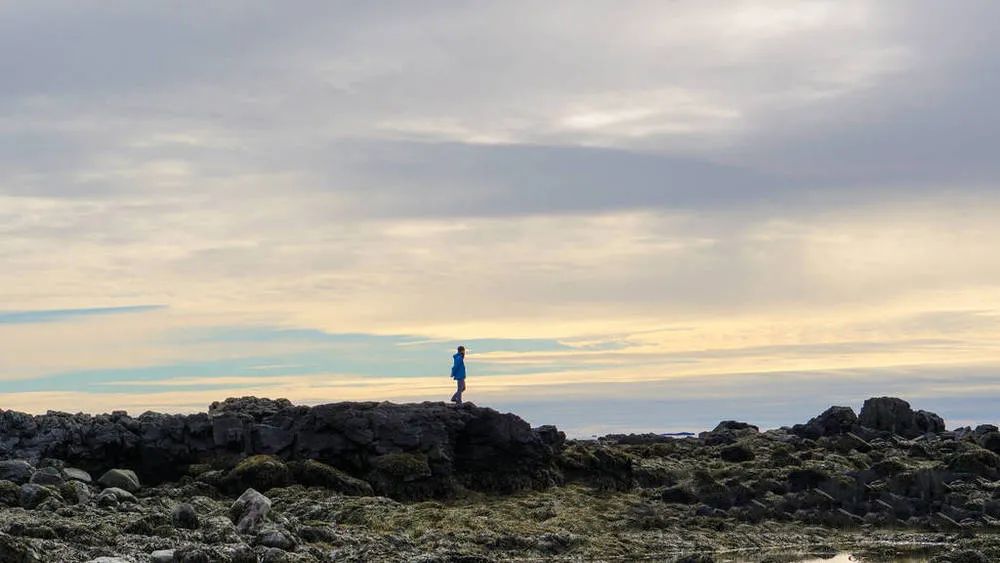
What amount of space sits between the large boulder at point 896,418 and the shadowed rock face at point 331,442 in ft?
74.3

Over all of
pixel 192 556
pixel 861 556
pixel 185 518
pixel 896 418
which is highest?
Answer: pixel 896 418

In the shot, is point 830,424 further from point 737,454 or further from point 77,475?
point 77,475

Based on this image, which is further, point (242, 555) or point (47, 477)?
point (47, 477)

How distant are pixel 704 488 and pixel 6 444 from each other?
2447 cm

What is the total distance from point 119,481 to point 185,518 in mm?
7819

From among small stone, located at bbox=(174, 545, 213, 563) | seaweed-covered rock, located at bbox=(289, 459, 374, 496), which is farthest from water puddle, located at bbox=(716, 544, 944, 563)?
small stone, located at bbox=(174, 545, 213, 563)

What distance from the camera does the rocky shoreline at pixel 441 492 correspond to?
3659cm

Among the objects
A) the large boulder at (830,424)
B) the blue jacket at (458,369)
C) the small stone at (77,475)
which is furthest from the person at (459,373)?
the large boulder at (830,424)

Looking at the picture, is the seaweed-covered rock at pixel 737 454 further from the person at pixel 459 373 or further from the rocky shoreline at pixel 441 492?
the person at pixel 459 373

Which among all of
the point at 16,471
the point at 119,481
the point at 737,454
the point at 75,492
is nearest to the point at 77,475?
the point at 119,481

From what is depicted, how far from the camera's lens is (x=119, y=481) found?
141ft

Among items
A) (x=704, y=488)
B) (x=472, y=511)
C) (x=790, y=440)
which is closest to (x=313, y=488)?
(x=472, y=511)

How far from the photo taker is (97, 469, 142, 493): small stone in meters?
42.9

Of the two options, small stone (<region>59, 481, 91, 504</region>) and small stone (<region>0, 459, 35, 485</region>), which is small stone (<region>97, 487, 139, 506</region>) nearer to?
small stone (<region>59, 481, 91, 504</region>)
